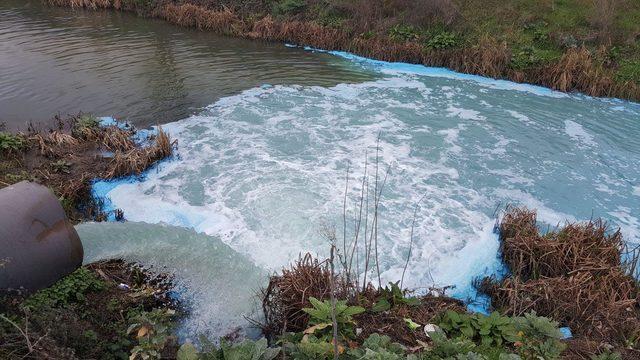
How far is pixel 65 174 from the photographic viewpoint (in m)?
6.94

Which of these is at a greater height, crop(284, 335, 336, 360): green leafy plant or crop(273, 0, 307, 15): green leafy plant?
crop(273, 0, 307, 15): green leafy plant

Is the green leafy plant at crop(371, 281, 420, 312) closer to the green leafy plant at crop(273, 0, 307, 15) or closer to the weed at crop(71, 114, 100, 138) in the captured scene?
the weed at crop(71, 114, 100, 138)

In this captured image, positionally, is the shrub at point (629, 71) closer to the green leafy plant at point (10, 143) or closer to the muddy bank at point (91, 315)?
the muddy bank at point (91, 315)

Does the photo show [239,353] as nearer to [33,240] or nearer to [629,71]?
[33,240]

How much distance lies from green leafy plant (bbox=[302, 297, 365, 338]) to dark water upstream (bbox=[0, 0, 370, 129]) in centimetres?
652

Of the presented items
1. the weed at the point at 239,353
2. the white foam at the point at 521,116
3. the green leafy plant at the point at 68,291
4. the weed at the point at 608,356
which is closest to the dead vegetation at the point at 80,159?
the green leafy plant at the point at 68,291

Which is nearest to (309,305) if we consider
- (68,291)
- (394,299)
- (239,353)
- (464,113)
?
(394,299)

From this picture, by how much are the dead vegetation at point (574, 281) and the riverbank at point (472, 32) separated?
283 inches

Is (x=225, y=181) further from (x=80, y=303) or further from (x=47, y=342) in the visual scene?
(x=47, y=342)

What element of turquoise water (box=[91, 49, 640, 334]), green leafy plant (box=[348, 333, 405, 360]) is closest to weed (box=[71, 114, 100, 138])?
turquoise water (box=[91, 49, 640, 334])

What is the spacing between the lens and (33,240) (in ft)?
12.2

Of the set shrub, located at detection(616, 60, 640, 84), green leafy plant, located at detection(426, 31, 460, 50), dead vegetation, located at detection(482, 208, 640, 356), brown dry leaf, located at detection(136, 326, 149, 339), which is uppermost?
green leafy plant, located at detection(426, 31, 460, 50)

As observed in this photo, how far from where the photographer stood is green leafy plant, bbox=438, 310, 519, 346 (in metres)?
3.83

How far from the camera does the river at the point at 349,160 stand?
588 cm
